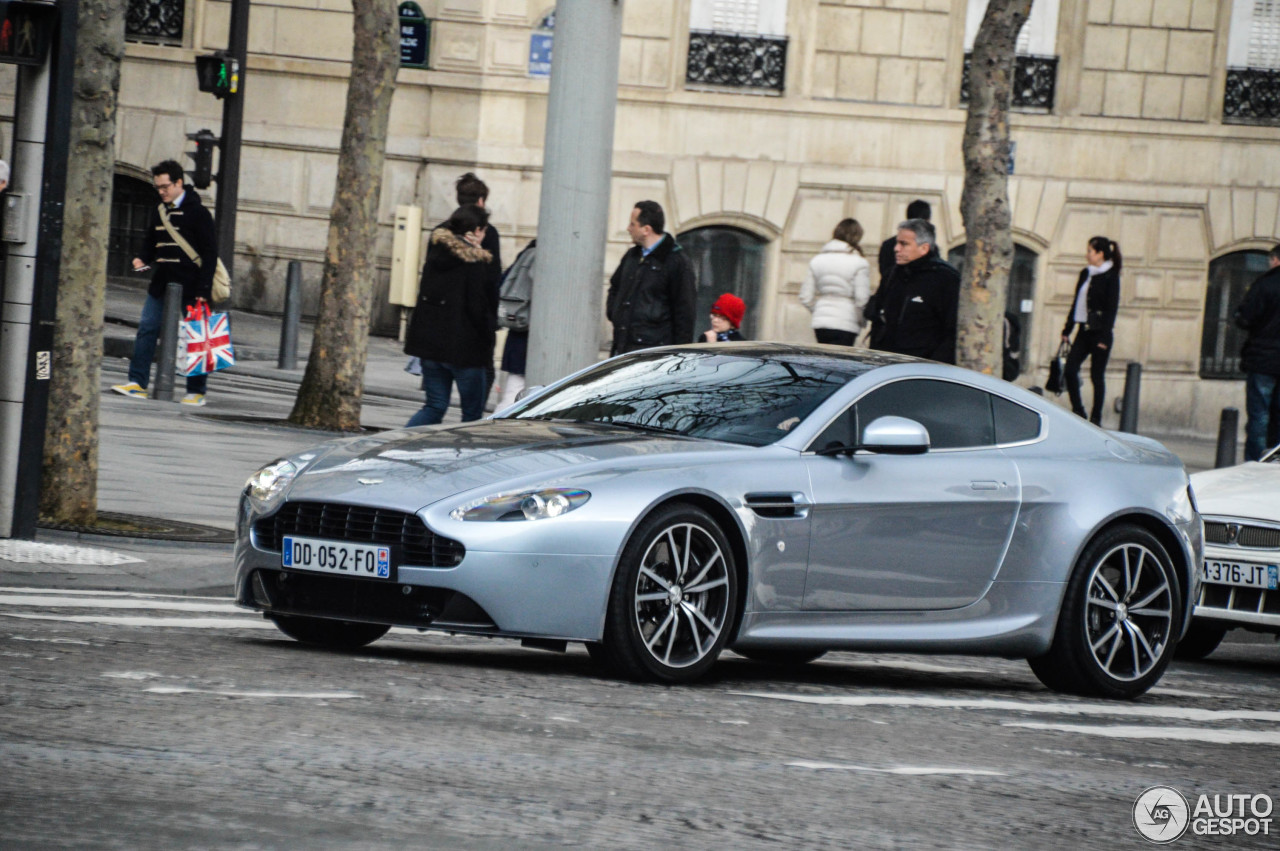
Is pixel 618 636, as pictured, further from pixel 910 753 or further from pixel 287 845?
pixel 287 845

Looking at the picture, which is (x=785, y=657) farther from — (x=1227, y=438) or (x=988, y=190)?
(x=1227, y=438)

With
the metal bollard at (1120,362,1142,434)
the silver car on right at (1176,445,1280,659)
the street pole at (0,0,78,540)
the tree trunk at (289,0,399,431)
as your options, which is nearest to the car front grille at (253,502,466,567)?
the street pole at (0,0,78,540)

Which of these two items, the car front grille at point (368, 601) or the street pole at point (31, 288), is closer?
the car front grille at point (368, 601)

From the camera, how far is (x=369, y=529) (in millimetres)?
7488

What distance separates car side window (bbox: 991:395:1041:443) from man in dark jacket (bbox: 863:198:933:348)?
17.6 feet

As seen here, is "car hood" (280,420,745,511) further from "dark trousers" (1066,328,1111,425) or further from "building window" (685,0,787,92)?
"building window" (685,0,787,92)

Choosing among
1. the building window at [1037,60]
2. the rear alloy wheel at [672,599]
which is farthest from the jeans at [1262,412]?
the rear alloy wheel at [672,599]

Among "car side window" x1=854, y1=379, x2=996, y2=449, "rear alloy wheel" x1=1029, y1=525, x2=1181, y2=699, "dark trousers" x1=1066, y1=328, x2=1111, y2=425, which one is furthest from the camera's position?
"dark trousers" x1=1066, y1=328, x2=1111, y2=425

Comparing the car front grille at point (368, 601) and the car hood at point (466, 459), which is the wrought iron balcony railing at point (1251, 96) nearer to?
the car hood at point (466, 459)

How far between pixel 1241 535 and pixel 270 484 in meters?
4.90

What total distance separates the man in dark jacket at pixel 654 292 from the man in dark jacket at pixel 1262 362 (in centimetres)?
629

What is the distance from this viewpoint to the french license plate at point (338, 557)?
7441 mm

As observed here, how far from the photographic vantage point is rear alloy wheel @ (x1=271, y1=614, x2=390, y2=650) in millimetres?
8188

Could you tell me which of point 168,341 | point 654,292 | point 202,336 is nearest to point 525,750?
point 654,292
